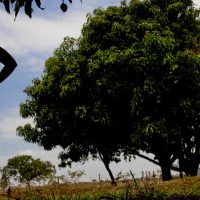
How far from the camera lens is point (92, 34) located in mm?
29125

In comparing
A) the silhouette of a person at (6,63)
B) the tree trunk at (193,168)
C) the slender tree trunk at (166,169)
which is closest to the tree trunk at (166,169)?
the slender tree trunk at (166,169)

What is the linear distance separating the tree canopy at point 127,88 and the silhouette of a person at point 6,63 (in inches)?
919

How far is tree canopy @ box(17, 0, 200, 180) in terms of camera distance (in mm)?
26078

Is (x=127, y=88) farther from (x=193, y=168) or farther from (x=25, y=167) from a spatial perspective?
(x=25, y=167)

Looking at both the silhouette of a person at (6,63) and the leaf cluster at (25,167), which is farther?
the leaf cluster at (25,167)

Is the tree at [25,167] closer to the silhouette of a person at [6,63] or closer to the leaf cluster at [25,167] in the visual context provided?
the leaf cluster at [25,167]

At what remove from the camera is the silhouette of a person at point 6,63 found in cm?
179

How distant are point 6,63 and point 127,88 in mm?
24744

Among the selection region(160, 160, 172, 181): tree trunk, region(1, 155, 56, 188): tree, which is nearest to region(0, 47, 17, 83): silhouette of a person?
region(160, 160, 172, 181): tree trunk

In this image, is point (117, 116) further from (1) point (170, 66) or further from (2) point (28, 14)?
(2) point (28, 14)

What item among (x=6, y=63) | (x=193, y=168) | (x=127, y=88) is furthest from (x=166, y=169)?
(x=6, y=63)

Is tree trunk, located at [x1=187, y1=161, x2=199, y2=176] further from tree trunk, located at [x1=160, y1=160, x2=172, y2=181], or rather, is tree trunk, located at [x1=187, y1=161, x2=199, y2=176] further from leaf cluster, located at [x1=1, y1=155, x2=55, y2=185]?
leaf cluster, located at [x1=1, y1=155, x2=55, y2=185]

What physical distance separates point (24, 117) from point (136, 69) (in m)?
9.04

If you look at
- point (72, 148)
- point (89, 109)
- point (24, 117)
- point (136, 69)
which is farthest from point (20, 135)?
point (136, 69)
